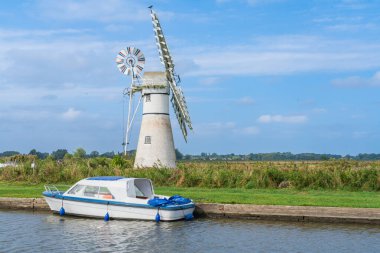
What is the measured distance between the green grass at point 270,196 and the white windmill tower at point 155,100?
513 inches

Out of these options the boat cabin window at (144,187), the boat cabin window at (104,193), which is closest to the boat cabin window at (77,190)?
the boat cabin window at (104,193)

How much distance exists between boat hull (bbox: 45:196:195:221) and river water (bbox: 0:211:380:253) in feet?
1.24

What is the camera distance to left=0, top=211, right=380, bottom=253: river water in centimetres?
1922

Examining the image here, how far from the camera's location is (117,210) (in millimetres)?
26047

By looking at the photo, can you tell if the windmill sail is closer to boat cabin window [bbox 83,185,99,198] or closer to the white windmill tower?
the white windmill tower

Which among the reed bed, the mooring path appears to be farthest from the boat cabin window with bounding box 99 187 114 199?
the reed bed

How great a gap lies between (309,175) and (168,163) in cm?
1635

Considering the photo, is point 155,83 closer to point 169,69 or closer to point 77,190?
point 169,69

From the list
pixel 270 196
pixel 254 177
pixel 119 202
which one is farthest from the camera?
pixel 254 177

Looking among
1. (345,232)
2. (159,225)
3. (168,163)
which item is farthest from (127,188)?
(168,163)

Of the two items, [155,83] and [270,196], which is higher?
[155,83]

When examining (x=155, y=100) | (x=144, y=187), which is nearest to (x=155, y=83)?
(x=155, y=100)

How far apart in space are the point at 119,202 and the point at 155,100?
21992 millimetres

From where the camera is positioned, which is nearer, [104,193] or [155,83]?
[104,193]
